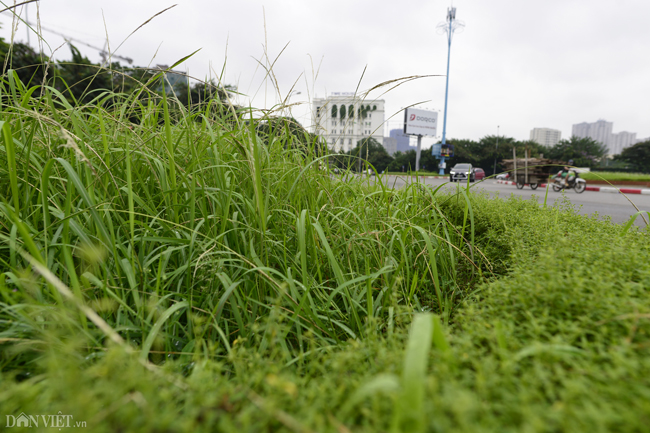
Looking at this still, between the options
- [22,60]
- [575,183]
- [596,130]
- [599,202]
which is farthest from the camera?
[596,130]

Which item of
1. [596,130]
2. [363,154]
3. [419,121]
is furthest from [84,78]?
[596,130]

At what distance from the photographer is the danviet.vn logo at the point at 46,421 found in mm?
458

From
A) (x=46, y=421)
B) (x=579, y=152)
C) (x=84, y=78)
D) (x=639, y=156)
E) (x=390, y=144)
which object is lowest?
(x=46, y=421)

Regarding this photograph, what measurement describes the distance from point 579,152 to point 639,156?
6422 millimetres

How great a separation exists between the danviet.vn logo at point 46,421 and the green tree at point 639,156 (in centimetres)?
4500

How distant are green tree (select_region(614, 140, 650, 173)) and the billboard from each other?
19.5 meters

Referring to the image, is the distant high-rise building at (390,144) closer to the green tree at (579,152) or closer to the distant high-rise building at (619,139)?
the green tree at (579,152)

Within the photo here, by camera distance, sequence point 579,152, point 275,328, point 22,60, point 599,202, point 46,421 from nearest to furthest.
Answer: point 46,421, point 275,328, point 599,202, point 22,60, point 579,152

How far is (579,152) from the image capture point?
126ft

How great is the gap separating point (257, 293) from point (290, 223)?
0.37 metres

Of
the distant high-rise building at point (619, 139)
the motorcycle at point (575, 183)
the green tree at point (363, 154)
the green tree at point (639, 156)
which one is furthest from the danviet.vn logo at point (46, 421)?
the distant high-rise building at point (619, 139)

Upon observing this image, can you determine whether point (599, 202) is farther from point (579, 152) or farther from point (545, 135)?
point (545, 135)

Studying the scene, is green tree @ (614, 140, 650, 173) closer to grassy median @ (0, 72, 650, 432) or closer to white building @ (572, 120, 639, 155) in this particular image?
grassy median @ (0, 72, 650, 432)

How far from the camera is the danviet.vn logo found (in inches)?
18.0
